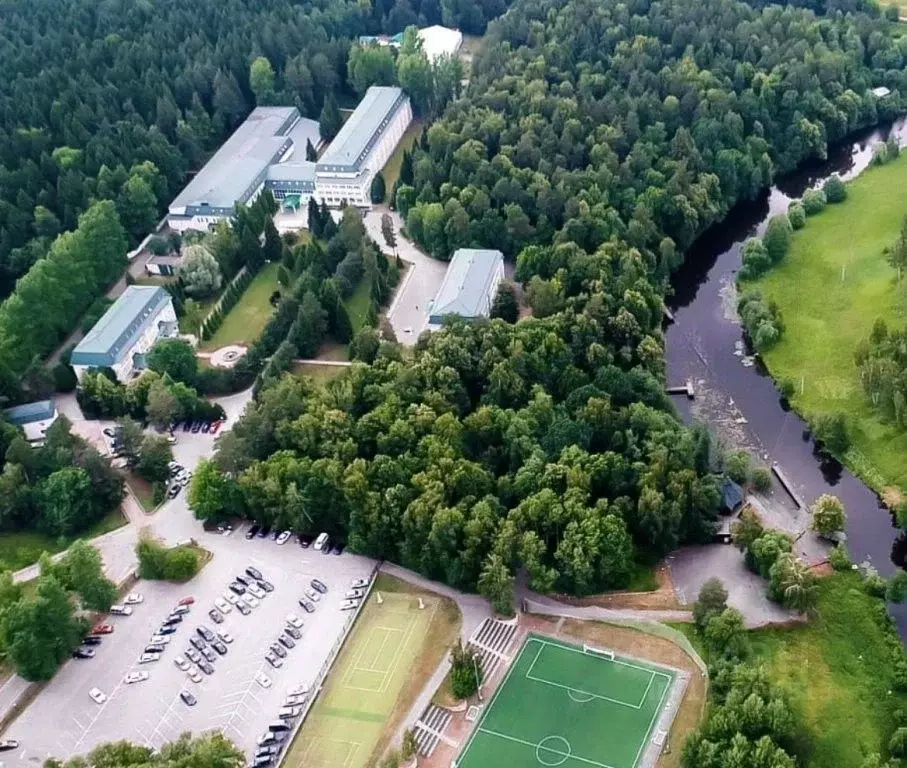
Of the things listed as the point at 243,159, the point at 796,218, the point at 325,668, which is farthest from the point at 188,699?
the point at 796,218

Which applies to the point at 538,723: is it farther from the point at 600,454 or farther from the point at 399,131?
the point at 399,131

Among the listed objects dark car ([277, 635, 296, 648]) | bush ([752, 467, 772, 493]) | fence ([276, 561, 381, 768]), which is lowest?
dark car ([277, 635, 296, 648])

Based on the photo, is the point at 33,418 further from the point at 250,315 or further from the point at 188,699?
the point at 188,699

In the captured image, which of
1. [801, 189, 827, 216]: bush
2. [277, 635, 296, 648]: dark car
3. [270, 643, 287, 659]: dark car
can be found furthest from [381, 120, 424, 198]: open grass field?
[270, 643, 287, 659]: dark car

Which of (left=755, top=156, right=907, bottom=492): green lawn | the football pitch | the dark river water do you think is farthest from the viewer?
(left=755, top=156, right=907, bottom=492): green lawn

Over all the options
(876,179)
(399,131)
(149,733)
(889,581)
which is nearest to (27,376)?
(149,733)

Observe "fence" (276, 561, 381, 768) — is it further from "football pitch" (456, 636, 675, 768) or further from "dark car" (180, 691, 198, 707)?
"football pitch" (456, 636, 675, 768)

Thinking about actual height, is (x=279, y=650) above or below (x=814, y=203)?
below
